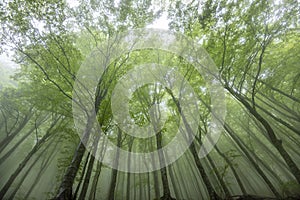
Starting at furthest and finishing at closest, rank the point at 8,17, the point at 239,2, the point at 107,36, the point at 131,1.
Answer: the point at 107,36 → the point at 131,1 → the point at 239,2 → the point at 8,17

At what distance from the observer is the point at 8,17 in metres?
5.45

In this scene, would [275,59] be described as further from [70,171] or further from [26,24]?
[26,24]

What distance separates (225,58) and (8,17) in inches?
346

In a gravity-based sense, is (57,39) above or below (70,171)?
above

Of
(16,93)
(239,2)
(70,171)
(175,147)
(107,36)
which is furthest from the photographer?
(175,147)

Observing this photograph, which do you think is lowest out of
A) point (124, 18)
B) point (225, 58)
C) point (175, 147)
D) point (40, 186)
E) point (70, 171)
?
point (70, 171)

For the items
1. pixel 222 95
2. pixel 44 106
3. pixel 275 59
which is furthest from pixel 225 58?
pixel 44 106

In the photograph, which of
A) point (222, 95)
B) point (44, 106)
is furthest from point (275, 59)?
point (44, 106)

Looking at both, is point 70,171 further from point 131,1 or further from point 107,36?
point 131,1

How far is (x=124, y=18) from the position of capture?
263 inches

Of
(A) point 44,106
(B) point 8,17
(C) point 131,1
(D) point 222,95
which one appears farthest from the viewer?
(D) point 222,95

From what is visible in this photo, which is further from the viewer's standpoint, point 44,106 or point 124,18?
point 44,106

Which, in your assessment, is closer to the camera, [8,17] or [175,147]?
[8,17]

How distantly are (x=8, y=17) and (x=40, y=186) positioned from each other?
91.8ft
